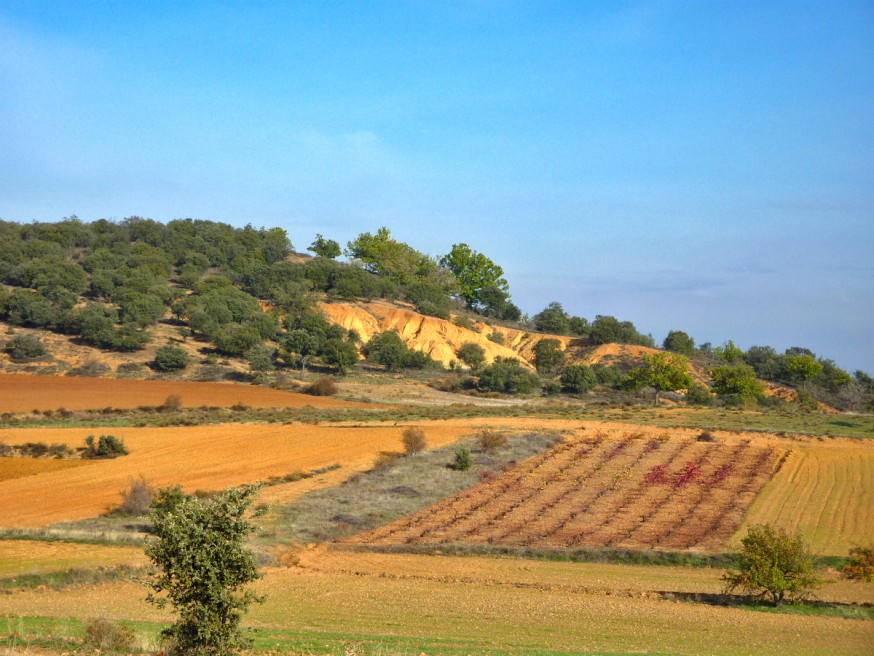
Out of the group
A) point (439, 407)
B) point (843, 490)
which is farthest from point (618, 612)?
point (439, 407)

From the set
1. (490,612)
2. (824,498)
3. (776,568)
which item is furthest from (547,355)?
(490,612)

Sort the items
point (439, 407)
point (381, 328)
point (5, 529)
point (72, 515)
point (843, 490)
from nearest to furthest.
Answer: point (5, 529), point (72, 515), point (843, 490), point (439, 407), point (381, 328)

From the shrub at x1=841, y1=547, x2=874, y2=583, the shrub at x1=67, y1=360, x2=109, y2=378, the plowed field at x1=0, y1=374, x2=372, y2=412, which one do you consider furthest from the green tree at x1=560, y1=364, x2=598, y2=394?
the shrub at x1=841, y1=547, x2=874, y2=583

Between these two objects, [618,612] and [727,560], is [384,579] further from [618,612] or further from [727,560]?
[727,560]

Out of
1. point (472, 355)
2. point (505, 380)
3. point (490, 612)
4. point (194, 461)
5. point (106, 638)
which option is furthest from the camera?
point (472, 355)

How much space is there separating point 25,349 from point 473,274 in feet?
228

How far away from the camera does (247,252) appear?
122625 millimetres

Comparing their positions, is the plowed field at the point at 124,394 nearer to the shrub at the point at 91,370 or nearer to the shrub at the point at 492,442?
the shrub at the point at 91,370

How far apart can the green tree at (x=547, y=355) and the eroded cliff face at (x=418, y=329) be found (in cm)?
124

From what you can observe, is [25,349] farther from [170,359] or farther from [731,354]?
[731,354]

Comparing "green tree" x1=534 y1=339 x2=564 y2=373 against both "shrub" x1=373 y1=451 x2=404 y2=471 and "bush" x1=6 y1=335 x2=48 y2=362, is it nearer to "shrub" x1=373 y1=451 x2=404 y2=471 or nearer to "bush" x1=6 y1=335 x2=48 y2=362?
"bush" x1=6 y1=335 x2=48 y2=362

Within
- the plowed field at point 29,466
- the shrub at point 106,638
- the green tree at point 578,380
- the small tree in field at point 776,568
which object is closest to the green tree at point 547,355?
the green tree at point 578,380

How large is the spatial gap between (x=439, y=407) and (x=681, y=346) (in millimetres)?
52685

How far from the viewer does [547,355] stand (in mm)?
103062
